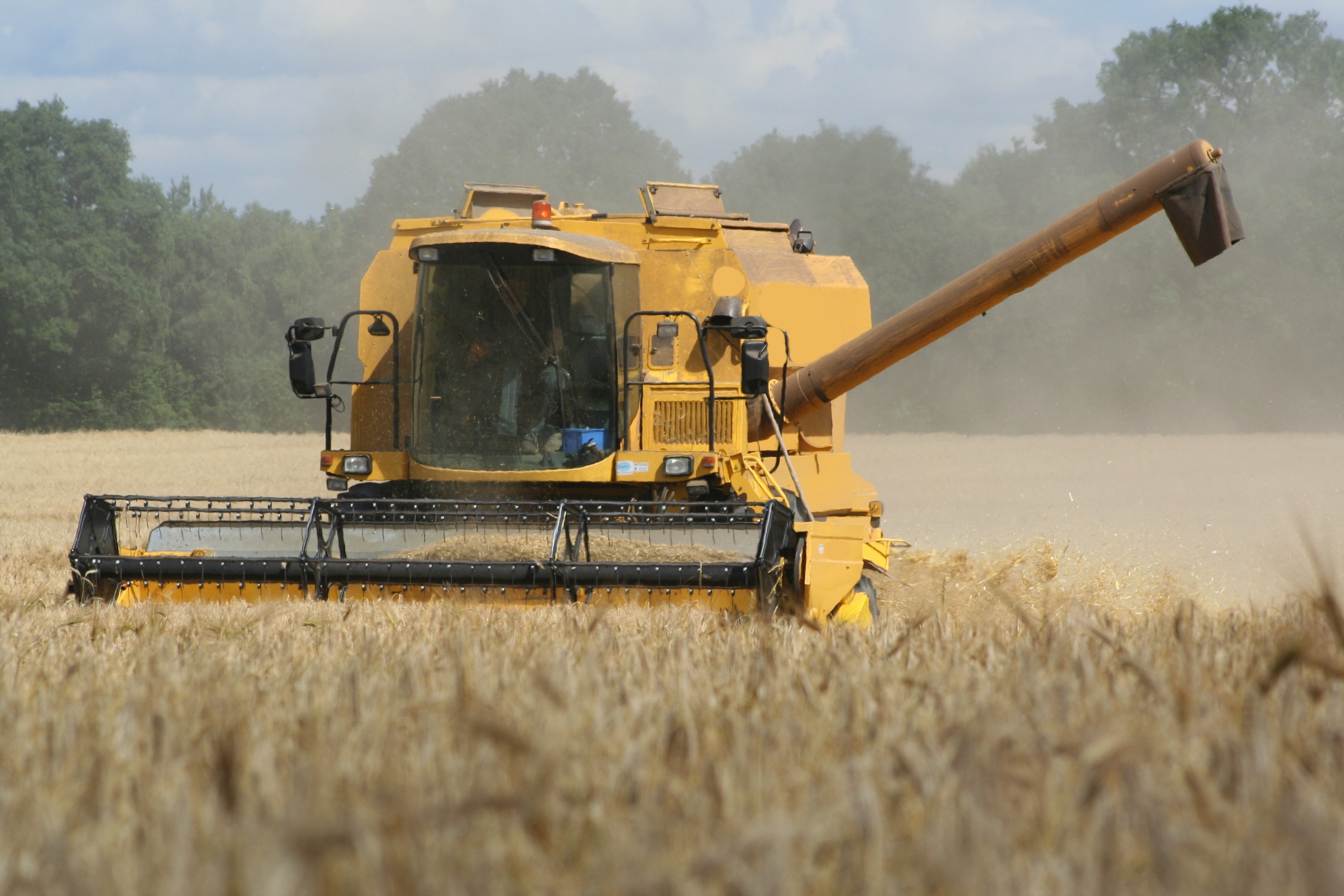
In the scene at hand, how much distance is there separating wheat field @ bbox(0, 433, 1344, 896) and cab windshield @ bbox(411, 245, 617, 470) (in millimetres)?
3111

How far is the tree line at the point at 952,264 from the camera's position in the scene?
3484 cm

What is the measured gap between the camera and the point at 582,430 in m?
6.39

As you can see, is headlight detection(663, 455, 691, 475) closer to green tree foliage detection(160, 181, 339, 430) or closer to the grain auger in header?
the grain auger in header

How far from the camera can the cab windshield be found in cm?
633

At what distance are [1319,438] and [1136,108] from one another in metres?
15.5

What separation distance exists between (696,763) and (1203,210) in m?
5.41

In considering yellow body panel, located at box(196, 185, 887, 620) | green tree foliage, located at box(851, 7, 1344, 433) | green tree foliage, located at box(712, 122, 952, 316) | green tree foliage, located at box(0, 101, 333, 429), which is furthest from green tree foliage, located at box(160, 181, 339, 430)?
yellow body panel, located at box(196, 185, 887, 620)

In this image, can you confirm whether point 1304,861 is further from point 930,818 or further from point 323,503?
point 323,503

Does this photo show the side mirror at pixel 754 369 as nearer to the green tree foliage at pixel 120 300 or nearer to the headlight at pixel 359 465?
the headlight at pixel 359 465

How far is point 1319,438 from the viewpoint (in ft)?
97.5

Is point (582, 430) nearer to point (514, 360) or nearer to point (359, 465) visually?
point (514, 360)

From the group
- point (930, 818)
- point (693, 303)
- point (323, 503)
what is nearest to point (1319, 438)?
point (693, 303)

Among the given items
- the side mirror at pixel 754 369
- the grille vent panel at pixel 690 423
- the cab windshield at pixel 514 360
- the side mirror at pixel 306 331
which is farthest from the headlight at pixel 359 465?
the side mirror at pixel 754 369

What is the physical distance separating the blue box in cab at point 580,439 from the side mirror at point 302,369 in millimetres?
1377
